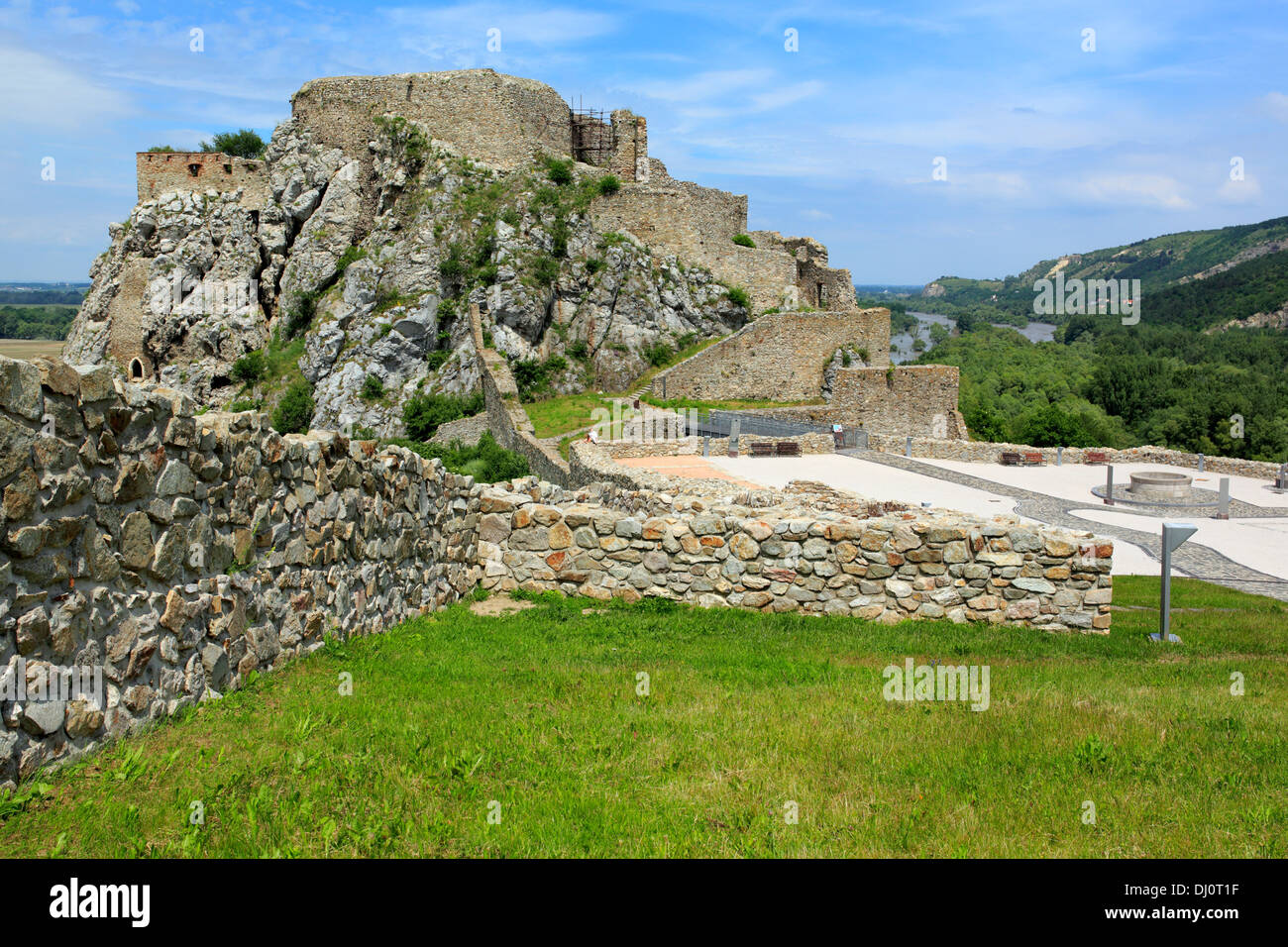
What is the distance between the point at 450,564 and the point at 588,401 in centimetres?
2317

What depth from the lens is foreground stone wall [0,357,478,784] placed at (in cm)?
400

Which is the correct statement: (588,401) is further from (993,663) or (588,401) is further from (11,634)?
(11,634)

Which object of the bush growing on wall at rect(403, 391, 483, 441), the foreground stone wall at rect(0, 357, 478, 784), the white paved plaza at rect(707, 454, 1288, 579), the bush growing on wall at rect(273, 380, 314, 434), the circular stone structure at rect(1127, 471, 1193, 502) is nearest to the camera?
the foreground stone wall at rect(0, 357, 478, 784)

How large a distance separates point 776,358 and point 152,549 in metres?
32.8

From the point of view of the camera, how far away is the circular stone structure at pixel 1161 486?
2081 cm

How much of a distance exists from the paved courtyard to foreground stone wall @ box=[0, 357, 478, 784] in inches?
415

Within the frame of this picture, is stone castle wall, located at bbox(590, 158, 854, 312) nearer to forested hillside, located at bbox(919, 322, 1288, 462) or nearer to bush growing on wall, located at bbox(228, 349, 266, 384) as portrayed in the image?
bush growing on wall, located at bbox(228, 349, 266, 384)

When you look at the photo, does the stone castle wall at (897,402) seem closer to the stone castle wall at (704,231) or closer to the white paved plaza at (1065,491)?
the stone castle wall at (704,231)

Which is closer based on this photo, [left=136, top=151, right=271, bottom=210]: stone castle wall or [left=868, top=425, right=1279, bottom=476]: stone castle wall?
[left=868, top=425, right=1279, bottom=476]: stone castle wall

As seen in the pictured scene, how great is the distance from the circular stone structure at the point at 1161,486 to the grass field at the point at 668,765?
15.4 metres

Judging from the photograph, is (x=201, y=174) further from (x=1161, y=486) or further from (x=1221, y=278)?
(x=1221, y=278)

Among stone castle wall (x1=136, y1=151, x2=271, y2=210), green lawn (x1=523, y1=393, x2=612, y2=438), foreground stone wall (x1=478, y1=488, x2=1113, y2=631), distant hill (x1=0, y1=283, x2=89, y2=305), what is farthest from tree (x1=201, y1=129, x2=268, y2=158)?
distant hill (x1=0, y1=283, x2=89, y2=305)

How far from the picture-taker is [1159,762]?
489cm
